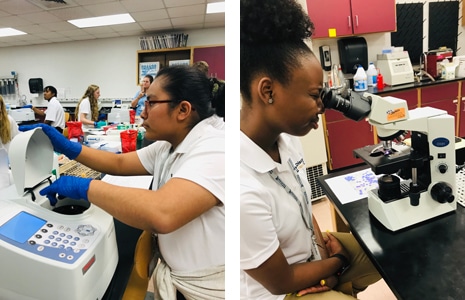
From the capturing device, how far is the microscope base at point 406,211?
3.20 feet

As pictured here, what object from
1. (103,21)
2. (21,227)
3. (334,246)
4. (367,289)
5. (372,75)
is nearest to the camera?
(21,227)

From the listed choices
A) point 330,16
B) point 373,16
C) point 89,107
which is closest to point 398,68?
point 373,16

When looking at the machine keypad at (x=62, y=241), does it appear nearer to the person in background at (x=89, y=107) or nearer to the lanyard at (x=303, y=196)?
the person in background at (x=89, y=107)

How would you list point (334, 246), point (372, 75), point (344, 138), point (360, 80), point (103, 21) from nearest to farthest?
point (103, 21), point (334, 246), point (344, 138), point (360, 80), point (372, 75)

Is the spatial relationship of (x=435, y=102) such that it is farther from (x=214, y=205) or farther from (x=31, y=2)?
(x=31, y=2)

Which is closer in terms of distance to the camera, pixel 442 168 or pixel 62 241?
pixel 62 241

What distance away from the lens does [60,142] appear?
31.9 inches

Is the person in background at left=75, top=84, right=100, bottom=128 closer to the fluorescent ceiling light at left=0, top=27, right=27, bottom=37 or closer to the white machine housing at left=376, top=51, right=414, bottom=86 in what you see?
the fluorescent ceiling light at left=0, top=27, right=27, bottom=37

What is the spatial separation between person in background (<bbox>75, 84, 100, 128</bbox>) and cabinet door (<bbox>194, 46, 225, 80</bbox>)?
301 mm

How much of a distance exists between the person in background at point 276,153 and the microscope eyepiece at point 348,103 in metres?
0.03

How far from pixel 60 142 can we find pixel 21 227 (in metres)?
0.26

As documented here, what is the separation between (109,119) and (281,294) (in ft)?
2.49

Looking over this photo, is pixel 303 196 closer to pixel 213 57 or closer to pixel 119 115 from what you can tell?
pixel 213 57

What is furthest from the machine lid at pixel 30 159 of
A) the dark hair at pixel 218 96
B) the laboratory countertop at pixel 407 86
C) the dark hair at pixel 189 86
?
the laboratory countertop at pixel 407 86
